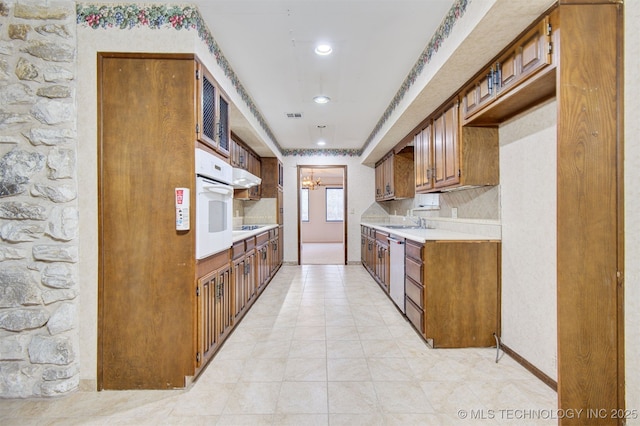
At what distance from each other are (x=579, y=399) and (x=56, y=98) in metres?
3.34

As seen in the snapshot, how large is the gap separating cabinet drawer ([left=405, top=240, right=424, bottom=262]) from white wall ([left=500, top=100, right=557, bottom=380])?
640 mm

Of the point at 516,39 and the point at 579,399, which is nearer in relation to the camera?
the point at 579,399

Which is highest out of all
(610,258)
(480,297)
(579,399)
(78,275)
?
(610,258)

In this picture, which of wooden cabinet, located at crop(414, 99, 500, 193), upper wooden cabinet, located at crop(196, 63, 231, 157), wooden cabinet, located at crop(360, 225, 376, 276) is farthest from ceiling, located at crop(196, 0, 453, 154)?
wooden cabinet, located at crop(360, 225, 376, 276)

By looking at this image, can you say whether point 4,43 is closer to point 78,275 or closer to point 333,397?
point 78,275

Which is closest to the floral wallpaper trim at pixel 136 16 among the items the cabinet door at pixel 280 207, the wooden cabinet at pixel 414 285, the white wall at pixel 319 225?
the wooden cabinet at pixel 414 285

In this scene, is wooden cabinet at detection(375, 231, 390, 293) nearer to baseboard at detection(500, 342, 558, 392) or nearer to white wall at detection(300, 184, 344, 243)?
baseboard at detection(500, 342, 558, 392)

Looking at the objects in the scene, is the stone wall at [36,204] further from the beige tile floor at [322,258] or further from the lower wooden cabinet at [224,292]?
the beige tile floor at [322,258]

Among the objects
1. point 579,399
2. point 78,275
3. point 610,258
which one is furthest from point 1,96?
point 579,399

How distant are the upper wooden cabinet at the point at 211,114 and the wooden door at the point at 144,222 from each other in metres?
0.09

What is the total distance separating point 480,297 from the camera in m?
2.54

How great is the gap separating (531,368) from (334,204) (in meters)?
9.26

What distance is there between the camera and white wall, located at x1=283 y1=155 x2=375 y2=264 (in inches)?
257

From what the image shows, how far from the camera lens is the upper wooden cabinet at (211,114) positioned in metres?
2.09
